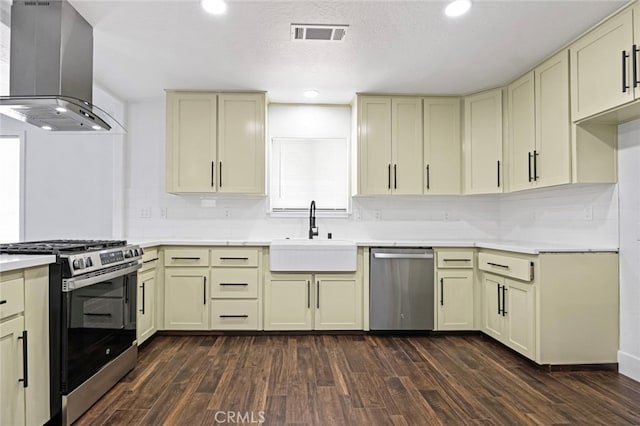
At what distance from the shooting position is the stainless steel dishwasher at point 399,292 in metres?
3.68

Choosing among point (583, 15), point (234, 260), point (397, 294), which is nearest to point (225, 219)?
point (234, 260)

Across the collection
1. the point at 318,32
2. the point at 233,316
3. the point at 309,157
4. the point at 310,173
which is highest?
the point at 318,32

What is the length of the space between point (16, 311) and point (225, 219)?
2.56m

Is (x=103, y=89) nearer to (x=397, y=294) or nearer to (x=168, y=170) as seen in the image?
(x=168, y=170)

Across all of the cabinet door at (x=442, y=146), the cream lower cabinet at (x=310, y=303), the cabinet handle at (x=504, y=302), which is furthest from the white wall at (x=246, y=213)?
the cabinet handle at (x=504, y=302)

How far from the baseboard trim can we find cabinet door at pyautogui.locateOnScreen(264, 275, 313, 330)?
2453 millimetres

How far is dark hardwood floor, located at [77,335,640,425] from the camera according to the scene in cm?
214

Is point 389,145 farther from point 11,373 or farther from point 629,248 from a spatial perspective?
point 11,373

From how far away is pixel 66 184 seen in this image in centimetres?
436

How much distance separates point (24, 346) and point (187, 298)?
187 cm

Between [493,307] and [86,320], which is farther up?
[86,320]

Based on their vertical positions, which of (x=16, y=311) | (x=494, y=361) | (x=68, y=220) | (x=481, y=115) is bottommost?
(x=494, y=361)

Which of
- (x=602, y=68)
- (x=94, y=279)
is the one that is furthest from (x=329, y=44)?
(x=94, y=279)

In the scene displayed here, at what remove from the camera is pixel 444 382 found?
2.61 m
